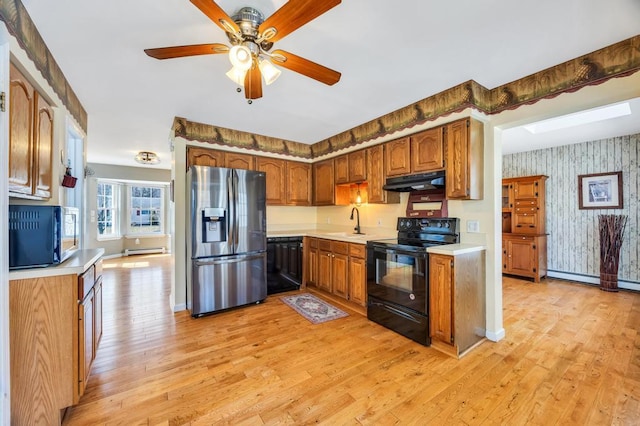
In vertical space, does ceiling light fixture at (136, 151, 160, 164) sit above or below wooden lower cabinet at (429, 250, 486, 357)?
above

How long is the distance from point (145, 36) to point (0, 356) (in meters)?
2.06

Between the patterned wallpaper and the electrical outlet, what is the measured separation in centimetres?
360

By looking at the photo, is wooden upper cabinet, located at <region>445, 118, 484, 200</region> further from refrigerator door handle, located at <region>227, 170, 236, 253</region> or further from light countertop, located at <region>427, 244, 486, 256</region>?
refrigerator door handle, located at <region>227, 170, 236, 253</region>

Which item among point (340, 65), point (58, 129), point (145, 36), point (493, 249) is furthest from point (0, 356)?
point (493, 249)

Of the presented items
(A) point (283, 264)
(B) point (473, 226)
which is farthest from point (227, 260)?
(B) point (473, 226)

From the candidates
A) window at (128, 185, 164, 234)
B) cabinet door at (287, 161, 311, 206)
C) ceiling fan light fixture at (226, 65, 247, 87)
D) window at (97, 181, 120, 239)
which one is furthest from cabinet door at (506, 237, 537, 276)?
window at (97, 181, 120, 239)

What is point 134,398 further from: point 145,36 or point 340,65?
point 340,65

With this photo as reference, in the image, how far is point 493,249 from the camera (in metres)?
2.60

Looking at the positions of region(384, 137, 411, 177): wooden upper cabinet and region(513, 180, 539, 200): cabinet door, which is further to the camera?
region(513, 180, 539, 200): cabinet door

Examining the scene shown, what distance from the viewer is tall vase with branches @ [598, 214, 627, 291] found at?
4.15 m

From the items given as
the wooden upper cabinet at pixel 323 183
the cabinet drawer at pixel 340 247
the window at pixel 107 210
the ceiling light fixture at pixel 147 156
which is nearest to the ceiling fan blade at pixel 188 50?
the cabinet drawer at pixel 340 247

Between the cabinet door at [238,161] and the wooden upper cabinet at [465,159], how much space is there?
274 centimetres

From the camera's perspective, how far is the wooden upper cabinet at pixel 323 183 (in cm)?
436

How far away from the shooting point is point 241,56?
1646mm
